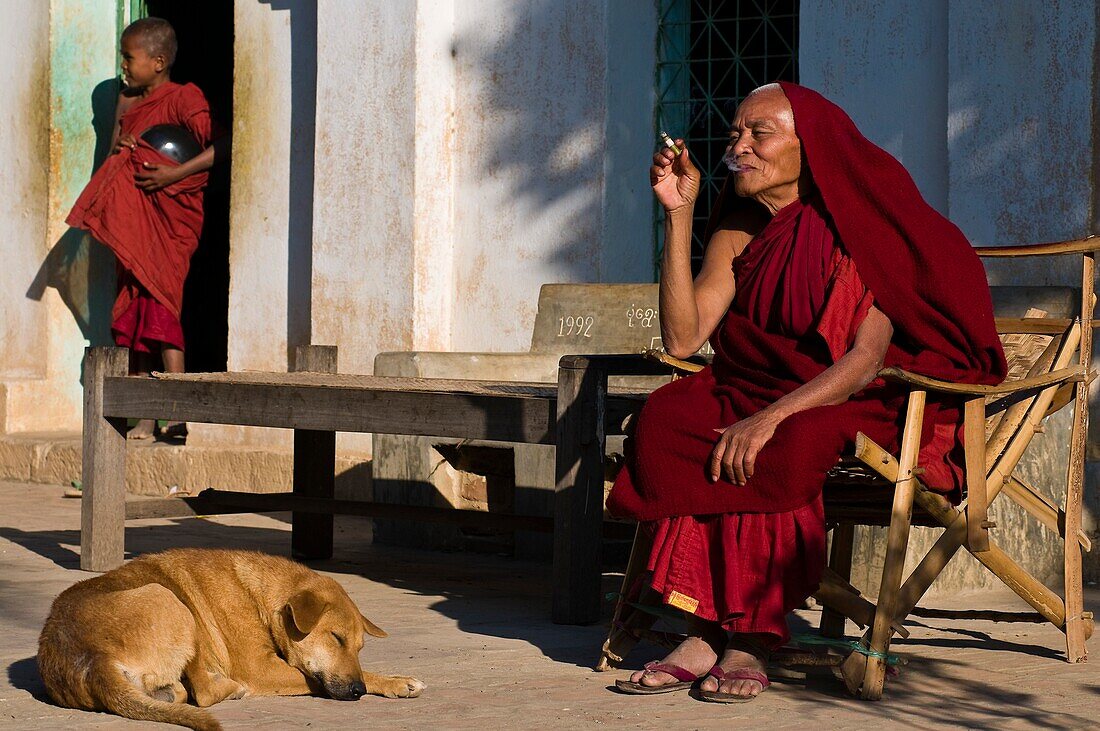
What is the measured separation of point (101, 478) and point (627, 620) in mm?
2625

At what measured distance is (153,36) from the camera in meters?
9.40

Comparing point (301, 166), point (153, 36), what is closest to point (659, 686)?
point (301, 166)

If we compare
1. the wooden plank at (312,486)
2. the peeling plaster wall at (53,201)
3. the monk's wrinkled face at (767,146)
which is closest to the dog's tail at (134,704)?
the monk's wrinkled face at (767,146)

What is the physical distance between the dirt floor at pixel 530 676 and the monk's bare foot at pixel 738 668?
0.14 ft

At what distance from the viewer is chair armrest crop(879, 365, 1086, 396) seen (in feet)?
13.2

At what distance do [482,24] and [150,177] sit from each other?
2.28m

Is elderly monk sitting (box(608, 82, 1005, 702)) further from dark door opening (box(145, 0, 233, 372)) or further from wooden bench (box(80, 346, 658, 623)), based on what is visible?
dark door opening (box(145, 0, 233, 372))

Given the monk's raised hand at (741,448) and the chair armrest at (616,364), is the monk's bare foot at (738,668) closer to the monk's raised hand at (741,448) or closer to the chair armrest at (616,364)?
the monk's raised hand at (741,448)

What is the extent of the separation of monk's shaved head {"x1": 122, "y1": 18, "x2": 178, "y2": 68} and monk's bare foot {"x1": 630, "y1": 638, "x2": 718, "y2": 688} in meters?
6.41

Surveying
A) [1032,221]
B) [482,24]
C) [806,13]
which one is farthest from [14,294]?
[1032,221]

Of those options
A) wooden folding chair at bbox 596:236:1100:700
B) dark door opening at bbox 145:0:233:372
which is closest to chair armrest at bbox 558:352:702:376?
wooden folding chair at bbox 596:236:1100:700

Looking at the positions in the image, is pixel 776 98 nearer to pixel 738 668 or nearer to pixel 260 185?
pixel 738 668

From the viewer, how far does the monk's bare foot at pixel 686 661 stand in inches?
161

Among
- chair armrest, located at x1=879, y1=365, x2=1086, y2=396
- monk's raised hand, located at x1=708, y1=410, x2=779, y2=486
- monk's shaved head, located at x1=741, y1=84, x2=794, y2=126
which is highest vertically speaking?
monk's shaved head, located at x1=741, y1=84, x2=794, y2=126
